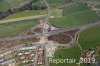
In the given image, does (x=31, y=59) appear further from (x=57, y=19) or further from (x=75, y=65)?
(x=57, y=19)

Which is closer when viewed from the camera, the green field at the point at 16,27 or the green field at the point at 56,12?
the green field at the point at 16,27

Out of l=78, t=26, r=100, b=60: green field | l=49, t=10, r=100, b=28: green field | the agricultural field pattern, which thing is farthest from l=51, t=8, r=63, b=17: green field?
l=78, t=26, r=100, b=60: green field

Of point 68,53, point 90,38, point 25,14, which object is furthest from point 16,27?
point 90,38

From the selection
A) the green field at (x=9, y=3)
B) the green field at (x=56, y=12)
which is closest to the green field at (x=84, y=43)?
the green field at (x=56, y=12)

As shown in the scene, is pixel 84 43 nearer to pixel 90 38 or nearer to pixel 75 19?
pixel 90 38

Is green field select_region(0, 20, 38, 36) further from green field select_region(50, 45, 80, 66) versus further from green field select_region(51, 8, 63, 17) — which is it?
green field select_region(50, 45, 80, 66)

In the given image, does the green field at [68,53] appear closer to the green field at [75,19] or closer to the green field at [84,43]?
the green field at [84,43]
